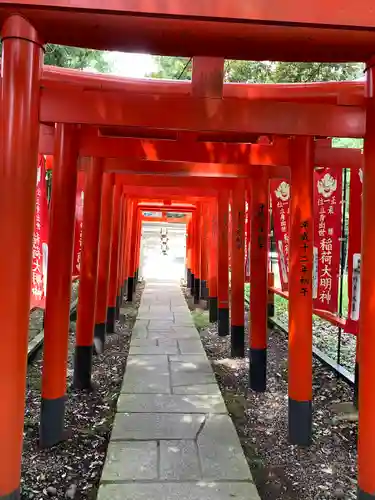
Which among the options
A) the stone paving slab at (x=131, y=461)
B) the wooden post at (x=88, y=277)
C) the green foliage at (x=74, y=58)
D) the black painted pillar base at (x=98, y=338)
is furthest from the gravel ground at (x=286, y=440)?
the green foliage at (x=74, y=58)

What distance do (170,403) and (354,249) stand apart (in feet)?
7.58

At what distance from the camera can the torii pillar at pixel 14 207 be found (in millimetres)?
1954

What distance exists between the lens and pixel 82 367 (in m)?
4.40

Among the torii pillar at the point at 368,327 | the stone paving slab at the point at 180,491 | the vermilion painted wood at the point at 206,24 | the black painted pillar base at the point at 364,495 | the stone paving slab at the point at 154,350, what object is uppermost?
the vermilion painted wood at the point at 206,24

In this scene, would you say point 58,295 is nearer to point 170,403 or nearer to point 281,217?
point 170,403

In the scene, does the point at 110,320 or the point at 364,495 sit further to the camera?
the point at 110,320

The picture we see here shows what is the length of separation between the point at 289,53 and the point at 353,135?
0.59 metres

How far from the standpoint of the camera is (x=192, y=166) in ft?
13.3

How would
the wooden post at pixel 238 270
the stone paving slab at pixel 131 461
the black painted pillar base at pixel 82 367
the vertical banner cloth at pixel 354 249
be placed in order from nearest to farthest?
the stone paving slab at pixel 131 461
the vertical banner cloth at pixel 354 249
the black painted pillar base at pixel 82 367
the wooden post at pixel 238 270

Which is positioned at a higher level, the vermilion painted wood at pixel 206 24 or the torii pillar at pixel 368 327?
Answer: the vermilion painted wood at pixel 206 24

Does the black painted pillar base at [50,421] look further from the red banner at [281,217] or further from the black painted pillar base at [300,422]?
the red banner at [281,217]

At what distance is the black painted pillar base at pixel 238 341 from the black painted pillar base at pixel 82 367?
81.6 inches

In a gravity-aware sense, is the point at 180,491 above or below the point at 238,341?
below

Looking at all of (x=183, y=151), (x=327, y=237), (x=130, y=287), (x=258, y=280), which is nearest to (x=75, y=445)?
(x=258, y=280)
